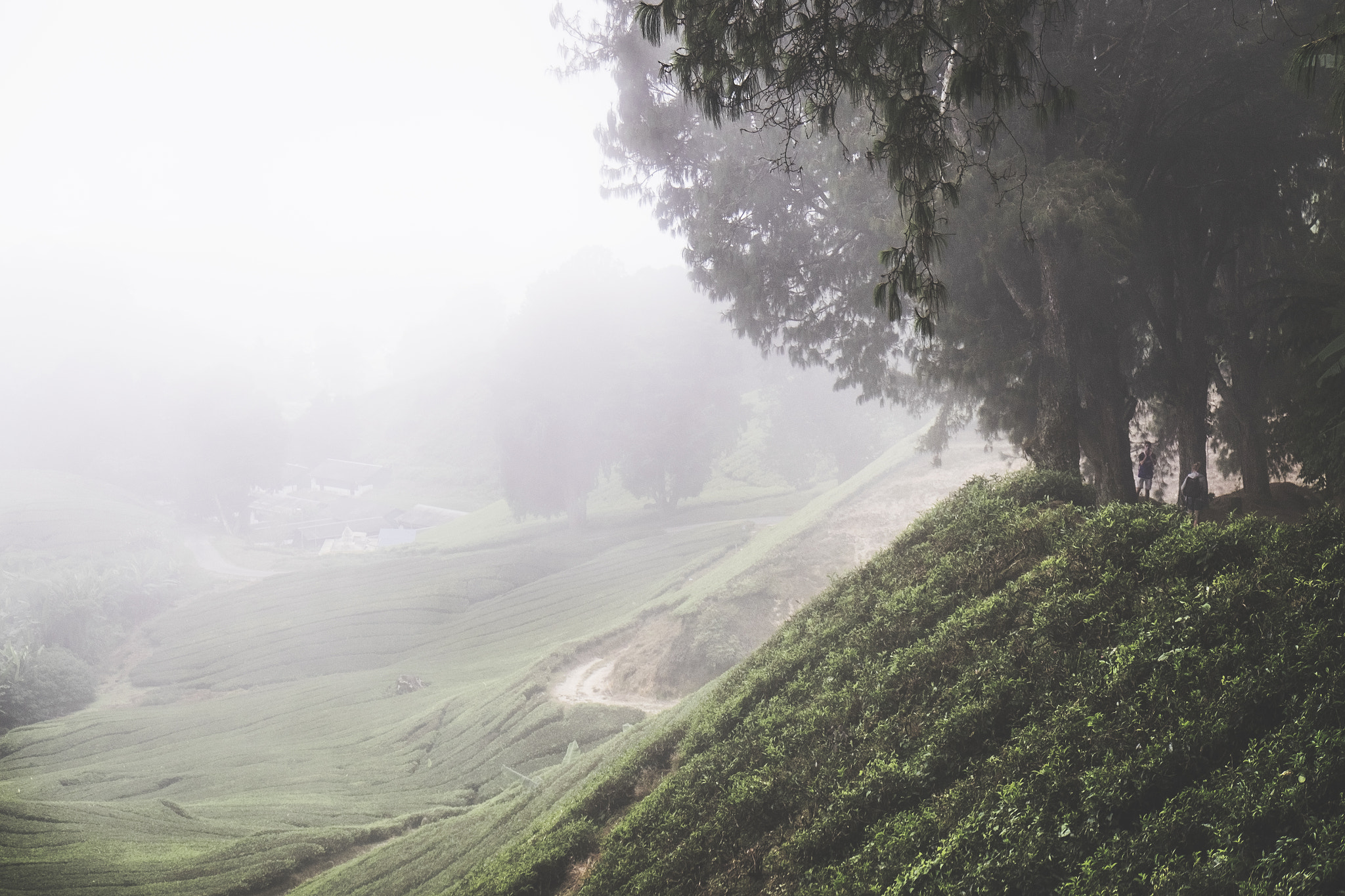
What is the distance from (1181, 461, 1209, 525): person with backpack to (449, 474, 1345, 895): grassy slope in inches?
206

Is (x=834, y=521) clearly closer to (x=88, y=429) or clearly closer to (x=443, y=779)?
(x=443, y=779)

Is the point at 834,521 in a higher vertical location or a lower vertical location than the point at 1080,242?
lower

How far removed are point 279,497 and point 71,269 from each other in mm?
44913

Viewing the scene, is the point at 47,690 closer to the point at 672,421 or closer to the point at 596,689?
the point at 596,689

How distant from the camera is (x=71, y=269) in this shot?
3184 inches

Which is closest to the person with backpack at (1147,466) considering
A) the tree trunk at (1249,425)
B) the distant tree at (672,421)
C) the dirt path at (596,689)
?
the tree trunk at (1249,425)

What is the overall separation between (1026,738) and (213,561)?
5681 cm

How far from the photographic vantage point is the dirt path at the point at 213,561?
148ft

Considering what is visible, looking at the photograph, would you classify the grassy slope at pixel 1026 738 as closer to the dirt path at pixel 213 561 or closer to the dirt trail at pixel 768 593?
the dirt trail at pixel 768 593

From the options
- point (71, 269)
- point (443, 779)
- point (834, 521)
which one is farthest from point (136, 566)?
point (71, 269)

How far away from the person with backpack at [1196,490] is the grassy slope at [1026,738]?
5231 millimetres

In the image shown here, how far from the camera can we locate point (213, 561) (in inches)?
1912

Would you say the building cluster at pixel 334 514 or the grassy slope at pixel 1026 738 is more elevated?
the building cluster at pixel 334 514

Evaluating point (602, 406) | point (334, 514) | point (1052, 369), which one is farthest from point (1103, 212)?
point (334, 514)
